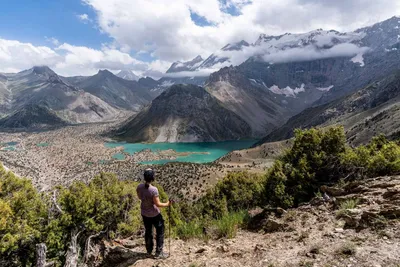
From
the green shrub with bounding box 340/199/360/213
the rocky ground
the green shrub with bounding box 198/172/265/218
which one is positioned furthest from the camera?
the green shrub with bounding box 198/172/265/218

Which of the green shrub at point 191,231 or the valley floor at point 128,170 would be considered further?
the valley floor at point 128,170

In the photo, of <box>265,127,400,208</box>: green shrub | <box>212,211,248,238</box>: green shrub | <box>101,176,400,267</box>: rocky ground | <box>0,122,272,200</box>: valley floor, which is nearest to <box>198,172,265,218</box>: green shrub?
<box>265,127,400,208</box>: green shrub

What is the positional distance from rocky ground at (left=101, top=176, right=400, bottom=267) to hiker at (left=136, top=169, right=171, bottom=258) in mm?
596

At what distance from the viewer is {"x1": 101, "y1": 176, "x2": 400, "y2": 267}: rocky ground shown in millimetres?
8023

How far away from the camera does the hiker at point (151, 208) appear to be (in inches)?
425

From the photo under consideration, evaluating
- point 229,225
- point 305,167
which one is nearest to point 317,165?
point 305,167

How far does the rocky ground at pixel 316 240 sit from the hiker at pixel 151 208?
60cm

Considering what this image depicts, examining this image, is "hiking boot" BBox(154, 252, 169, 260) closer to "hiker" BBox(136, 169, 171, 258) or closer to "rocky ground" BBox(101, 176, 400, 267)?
"hiker" BBox(136, 169, 171, 258)

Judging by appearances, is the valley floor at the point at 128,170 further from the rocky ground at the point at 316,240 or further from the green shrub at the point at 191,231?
the rocky ground at the point at 316,240

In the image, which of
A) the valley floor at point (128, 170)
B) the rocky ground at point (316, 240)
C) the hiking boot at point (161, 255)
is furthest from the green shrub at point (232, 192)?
the hiking boot at point (161, 255)

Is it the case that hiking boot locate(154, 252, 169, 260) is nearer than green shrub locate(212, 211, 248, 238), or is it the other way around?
hiking boot locate(154, 252, 169, 260)

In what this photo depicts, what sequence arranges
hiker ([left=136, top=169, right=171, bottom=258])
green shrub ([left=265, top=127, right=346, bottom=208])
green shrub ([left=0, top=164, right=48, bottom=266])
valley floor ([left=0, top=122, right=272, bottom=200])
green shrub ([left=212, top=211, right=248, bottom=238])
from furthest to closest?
valley floor ([left=0, top=122, right=272, bottom=200]) < green shrub ([left=265, top=127, right=346, bottom=208]) < green shrub ([left=0, top=164, right=48, bottom=266]) < green shrub ([left=212, top=211, right=248, bottom=238]) < hiker ([left=136, top=169, right=171, bottom=258])

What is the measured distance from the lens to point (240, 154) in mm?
163500

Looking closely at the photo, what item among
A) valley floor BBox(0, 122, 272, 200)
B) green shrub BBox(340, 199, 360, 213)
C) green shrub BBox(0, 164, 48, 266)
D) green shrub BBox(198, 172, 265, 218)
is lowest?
valley floor BBox(0, 122, 272, 200)
